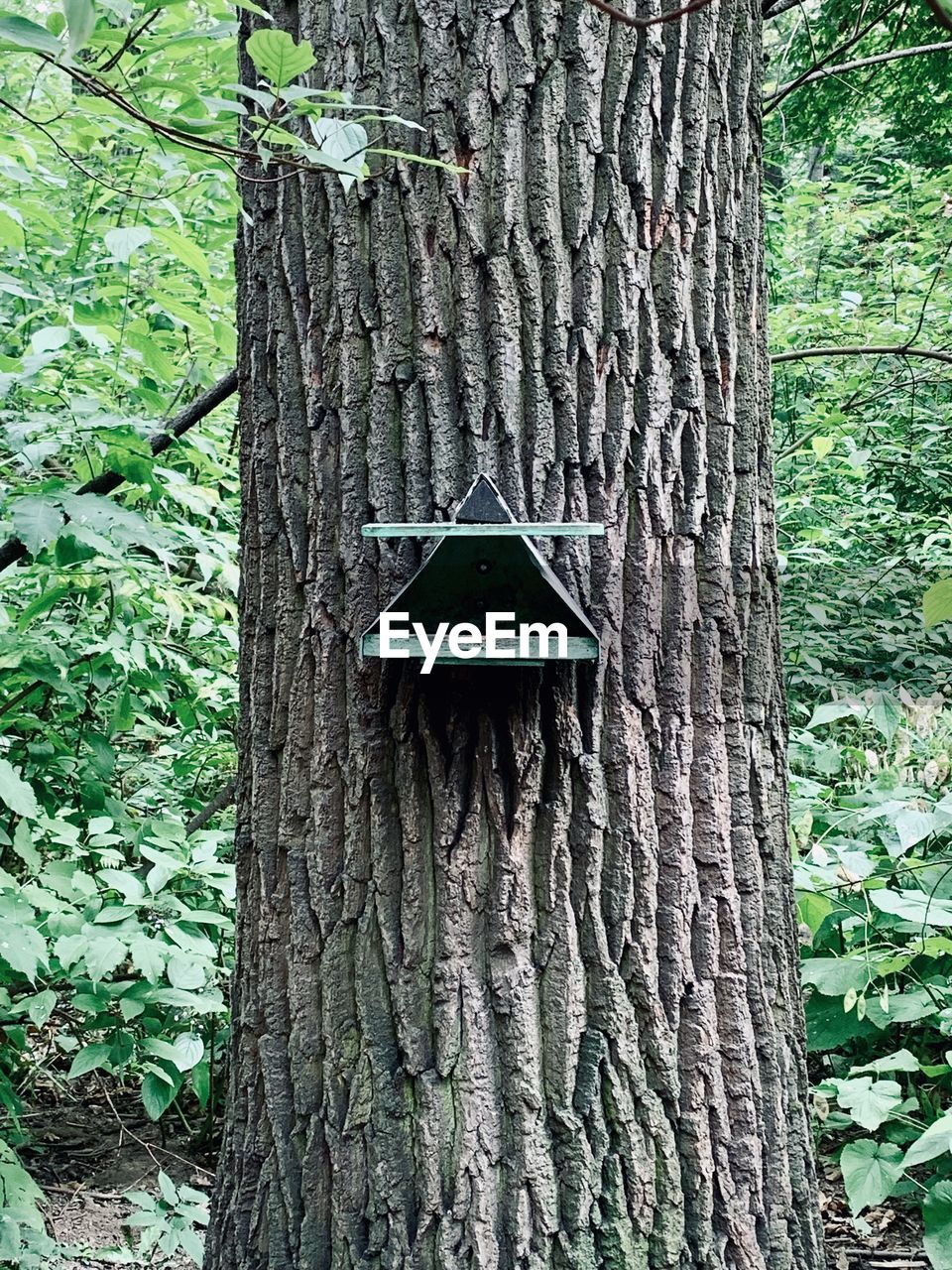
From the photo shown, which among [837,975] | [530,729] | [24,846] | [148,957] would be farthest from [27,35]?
[837,975]

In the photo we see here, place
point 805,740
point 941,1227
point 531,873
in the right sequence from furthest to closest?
1. point 805,740
2. point 941,1227
3. point 531,873

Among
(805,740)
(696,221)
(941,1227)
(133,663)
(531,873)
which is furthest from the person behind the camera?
(805,740)

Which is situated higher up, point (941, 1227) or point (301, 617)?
point (301, 617)

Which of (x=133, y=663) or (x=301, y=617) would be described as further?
(x=133, y=663)

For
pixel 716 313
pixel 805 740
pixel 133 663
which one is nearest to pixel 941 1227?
pixel 805 740

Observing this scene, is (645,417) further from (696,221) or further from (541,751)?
(541,751)

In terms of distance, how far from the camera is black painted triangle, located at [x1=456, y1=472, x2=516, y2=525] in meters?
1.48

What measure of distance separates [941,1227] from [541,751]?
150 cm

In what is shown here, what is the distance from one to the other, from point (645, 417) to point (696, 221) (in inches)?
12.9

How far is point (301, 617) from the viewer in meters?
1.62

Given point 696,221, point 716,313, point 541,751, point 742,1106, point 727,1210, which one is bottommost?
point 727,1210

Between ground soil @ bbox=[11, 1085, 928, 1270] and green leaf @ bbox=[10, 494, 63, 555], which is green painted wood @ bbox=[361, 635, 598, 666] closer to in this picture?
green leaf @ bbox=[10, 494, 63, 555]

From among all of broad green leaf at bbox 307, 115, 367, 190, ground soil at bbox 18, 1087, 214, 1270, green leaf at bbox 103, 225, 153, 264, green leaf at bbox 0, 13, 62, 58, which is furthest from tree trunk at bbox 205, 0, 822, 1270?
ground soil at bbox 18, 1087, 214, 1270

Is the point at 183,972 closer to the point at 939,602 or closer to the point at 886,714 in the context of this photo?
the point at 939,602
